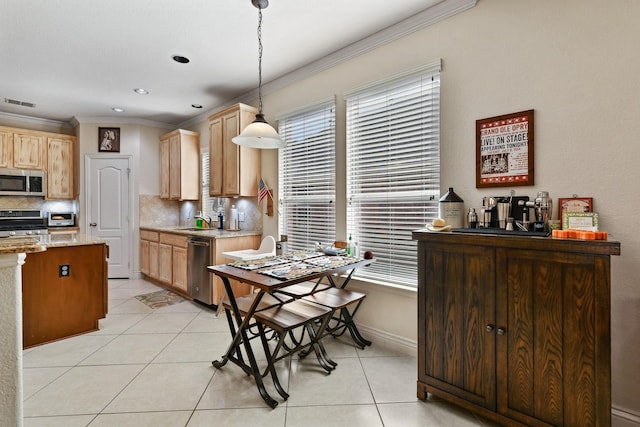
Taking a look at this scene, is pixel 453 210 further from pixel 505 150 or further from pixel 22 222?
pixel 22 222

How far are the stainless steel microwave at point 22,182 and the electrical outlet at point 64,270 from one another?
10.1 feet

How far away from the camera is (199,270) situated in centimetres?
387

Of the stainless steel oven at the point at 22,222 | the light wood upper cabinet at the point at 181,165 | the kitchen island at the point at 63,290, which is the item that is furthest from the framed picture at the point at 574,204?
the stainless steel oven at the point at 22,222

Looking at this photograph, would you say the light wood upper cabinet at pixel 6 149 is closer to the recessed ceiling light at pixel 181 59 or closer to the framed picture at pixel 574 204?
the recessed ceiling light at pixel 181 59

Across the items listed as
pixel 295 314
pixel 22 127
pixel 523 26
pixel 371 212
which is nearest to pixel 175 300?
pixel 295 314

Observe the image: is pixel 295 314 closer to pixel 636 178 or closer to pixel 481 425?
pixel 481 425

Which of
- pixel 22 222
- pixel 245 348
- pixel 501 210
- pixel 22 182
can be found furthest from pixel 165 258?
pixel 501 210

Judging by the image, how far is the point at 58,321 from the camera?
2938mm

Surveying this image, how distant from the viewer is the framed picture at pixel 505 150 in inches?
79.8

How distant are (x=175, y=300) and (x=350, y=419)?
10.7 ft

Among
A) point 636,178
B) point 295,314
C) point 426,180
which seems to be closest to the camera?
point 636,178

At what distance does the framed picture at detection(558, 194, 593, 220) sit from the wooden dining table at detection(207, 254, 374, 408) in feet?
4.62

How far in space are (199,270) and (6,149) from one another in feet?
13.2

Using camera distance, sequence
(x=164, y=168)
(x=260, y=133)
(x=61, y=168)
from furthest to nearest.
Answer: (x=164, y=168) < (x=61, y=168) < (x=260, y=133)
